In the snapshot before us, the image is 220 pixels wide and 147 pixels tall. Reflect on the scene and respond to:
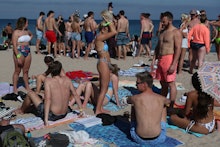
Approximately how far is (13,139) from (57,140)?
0.73 metres

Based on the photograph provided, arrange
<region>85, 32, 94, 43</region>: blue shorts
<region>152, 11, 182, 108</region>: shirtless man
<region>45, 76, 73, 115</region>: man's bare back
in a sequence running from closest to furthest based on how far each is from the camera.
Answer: <region>45, 76, 73, 115</region>: man's bare back, <region>152, 11, 182, 108</region>: shirtless man, <region>85, 32, 94, 43</region>: blue shorts

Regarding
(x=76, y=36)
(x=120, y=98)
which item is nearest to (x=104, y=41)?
(x=120, y=98)

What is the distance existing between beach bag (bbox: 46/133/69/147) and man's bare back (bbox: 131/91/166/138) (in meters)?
0.97

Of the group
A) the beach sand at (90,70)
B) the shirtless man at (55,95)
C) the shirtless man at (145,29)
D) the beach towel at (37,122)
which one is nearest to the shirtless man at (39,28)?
the beach sand at (90,70)

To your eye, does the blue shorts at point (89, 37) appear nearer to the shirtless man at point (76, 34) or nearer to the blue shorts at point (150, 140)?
the shirtless man at point (76, 34)

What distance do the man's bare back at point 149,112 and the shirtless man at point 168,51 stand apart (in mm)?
1368

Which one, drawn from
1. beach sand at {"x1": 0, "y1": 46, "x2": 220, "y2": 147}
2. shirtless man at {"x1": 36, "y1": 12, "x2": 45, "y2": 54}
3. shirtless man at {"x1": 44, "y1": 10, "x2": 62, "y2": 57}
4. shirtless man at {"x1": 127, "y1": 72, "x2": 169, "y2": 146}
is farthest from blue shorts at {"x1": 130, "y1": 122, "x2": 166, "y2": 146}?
shirtless man at {"x1": 36, "y1": 12, "x2": 45, "y2": 54}

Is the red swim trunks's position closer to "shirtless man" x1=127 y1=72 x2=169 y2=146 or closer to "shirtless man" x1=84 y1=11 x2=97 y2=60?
"shirtless man" x1=84 y1=11 x2=97 y2=60

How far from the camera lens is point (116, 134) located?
496 centimetres

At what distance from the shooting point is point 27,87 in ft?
23.8

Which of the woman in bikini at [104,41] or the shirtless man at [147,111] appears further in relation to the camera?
the woman in bikini at [104,41]

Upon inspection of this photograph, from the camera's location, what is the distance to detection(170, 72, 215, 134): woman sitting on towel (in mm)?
4722

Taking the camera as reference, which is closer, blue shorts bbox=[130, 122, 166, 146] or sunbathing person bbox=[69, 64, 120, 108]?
blue shorts bbox=[130, 122, 166, 146]

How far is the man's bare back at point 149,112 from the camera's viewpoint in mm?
4289
